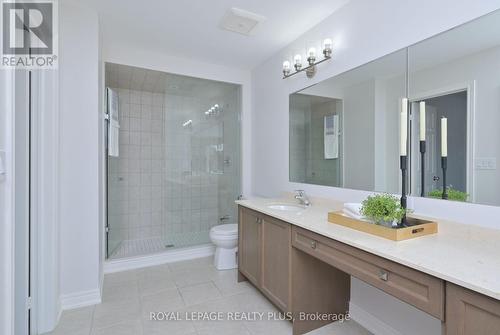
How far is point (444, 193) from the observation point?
1.41 m

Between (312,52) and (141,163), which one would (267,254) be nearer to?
(312,52)

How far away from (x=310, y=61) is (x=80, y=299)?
2.76 meters

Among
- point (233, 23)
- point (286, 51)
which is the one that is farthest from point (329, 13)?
point (233, 23)

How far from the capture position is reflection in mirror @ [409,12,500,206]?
1230mm

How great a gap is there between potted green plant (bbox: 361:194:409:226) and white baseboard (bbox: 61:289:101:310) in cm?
217

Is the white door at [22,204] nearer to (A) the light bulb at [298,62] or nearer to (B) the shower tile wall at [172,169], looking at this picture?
(B) the shower tile wall at [172,169]

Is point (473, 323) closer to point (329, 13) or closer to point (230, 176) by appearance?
point (329, 13)

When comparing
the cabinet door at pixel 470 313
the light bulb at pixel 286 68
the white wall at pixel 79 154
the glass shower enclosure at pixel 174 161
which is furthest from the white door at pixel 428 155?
the white wall at pixel 79 154

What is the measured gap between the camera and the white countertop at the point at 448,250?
81cm

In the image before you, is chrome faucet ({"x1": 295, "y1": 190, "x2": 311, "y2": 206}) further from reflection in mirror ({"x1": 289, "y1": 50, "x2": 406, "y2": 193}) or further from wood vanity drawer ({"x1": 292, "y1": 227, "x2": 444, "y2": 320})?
wood vanity drawer ({"x1": 292, "y1": 227, "x2": 444, "y2": 320})

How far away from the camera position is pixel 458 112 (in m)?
1.35

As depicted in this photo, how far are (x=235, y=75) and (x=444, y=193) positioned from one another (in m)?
2.66

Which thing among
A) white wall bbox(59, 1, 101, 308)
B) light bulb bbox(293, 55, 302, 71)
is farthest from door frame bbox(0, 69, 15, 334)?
light bulb bbox(293, 55, 302, 71)

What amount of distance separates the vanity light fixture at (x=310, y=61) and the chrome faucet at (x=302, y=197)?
108cm
